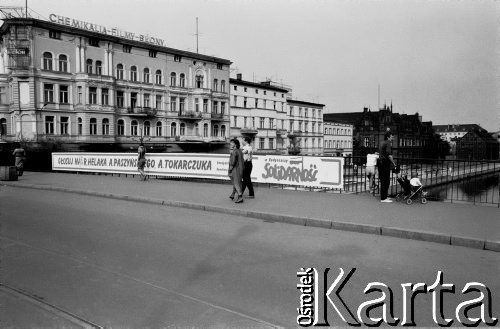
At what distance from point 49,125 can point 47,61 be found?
25.8ft

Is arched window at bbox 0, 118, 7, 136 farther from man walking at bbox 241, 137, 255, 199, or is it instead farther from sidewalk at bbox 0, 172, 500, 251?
man walking at bbox 241, 137, 255, 199

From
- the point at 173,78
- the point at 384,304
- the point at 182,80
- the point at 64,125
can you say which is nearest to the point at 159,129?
the point at 173,78

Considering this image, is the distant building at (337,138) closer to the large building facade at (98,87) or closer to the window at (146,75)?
the large building facade at (98,87)

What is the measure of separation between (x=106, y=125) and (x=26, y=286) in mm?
53138

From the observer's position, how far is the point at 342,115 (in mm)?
137125

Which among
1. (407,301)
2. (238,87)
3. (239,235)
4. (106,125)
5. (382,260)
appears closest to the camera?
(407,301)

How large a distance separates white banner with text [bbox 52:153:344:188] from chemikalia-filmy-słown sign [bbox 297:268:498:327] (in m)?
9.09

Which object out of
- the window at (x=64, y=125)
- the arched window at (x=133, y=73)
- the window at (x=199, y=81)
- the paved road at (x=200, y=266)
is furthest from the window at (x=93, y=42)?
the paved road at (x=200, y=266)

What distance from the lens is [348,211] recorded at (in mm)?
10797

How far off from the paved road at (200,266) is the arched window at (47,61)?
45372mm

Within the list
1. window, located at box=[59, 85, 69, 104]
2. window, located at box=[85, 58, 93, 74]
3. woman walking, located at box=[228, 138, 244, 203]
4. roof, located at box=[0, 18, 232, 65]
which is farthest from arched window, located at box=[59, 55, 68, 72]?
woman walking, located at box=[228, 138, 244, 203]

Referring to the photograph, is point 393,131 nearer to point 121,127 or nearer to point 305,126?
point 305,126

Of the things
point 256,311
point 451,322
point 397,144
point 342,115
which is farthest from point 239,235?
point 342,115

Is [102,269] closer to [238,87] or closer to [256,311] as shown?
[256,311]
